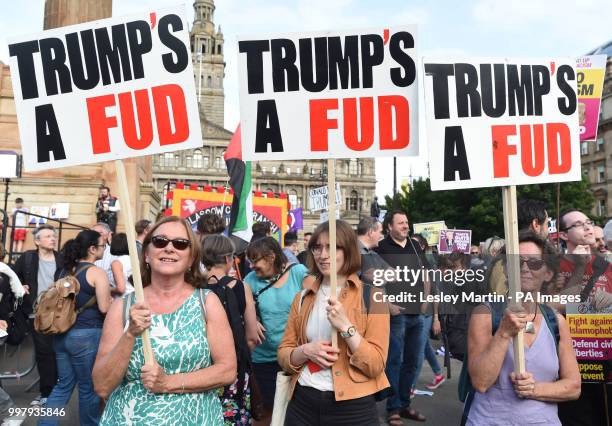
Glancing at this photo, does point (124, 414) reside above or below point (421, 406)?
above

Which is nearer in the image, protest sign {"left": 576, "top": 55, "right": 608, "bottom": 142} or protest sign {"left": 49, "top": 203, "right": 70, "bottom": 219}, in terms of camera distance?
protest sign {"left": 576, "top": 55, "right": 608, "bottom": 142}

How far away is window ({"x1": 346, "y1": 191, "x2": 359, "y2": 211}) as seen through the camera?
104m

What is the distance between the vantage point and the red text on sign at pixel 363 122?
321 centimetres

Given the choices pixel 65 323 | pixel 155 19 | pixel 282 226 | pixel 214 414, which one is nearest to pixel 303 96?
pixel 155 19

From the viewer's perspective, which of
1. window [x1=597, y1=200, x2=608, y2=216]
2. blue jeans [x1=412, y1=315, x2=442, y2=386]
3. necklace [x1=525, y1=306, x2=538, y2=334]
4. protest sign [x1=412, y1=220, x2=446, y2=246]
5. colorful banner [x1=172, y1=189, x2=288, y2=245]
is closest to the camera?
necklace [x1=525, y1=306, x2=538, y2=334]

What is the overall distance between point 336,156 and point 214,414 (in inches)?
56.9

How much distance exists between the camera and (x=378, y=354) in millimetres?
2895

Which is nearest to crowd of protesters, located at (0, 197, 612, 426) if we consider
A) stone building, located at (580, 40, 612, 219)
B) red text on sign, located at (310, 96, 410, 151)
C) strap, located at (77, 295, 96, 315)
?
red text on sign, located at (310, 96, 410, 151)

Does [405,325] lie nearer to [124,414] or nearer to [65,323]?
[65,323]

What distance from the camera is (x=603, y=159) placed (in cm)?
5422

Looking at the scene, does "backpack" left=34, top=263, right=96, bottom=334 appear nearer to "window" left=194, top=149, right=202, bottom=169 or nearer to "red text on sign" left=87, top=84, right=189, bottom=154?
"red text on sign" left=87, top=84, right=189, bottom=154

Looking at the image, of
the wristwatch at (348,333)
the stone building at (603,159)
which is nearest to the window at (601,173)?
the stone building at (603,159)

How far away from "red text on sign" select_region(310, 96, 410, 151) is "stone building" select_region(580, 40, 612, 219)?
54.5 m

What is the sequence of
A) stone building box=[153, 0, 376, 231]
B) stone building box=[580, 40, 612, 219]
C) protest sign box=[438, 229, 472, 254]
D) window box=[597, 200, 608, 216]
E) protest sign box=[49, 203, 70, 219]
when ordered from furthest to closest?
stone building box=[153, 0, 376, 231]
window box=[597, 200, 608, 216]
stone building box=[580, 40, 612, 219]
protest sign box=[438, 229, 472, 254]
protest sign box=[49, 203, 70, 219]
